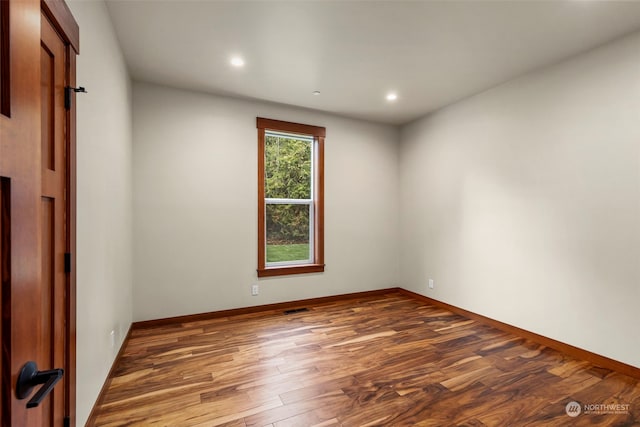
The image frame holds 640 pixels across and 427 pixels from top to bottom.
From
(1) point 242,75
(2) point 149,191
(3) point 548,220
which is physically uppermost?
(1) point 242,75

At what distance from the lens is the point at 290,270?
3953mm

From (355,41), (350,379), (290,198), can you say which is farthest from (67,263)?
(290,198)

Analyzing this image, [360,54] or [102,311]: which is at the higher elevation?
[360,54]

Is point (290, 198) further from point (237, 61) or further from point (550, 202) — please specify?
point (550, 202)

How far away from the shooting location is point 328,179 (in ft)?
13.9

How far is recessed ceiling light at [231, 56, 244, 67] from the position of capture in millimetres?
2731

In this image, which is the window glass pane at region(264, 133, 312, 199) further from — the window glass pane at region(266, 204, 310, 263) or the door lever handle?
the door lever handle

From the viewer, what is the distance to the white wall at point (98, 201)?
155cm

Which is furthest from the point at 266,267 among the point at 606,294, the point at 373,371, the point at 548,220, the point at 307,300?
the point at 606,294

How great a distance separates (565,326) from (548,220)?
983 millimetres

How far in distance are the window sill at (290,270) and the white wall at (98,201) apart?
1576mm

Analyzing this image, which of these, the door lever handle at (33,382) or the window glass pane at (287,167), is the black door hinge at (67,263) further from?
the window glass pane at (287,167)

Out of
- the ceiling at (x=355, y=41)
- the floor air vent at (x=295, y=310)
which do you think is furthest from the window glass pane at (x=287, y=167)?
the floor air vent at (x=295, y=310)

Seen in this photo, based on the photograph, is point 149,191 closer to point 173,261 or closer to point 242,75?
point 173,261
